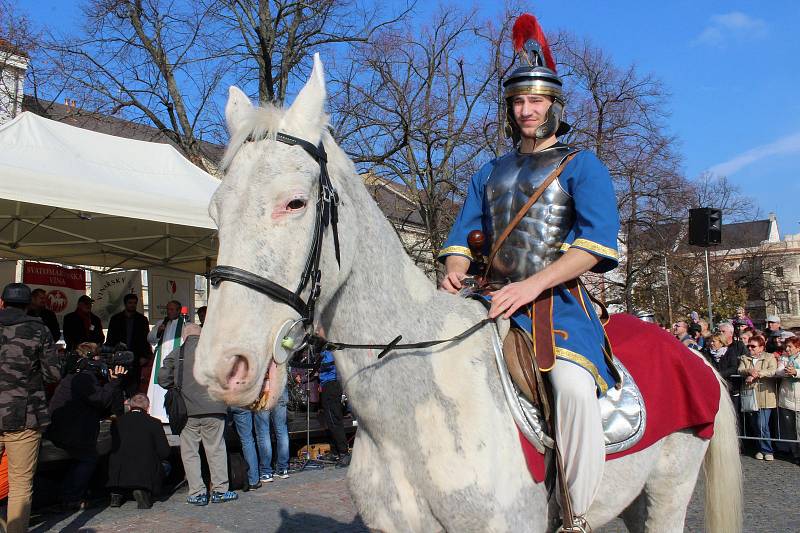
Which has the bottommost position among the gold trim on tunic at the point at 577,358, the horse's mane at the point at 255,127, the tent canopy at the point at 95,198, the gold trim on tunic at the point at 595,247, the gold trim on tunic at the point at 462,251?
the gold trim on tunic at the point at 577,358

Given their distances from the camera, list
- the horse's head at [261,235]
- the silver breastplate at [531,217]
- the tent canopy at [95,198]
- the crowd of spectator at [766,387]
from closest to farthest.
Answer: the horse's head at [261,235]
the silver breastplate at [531,217]
the tent canopy at [95,198]
the crowd of spectator at [766,387]

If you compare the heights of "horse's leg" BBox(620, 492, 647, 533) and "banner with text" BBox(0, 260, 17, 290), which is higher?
"banner with text" BBox(0, 260, 17, 290)

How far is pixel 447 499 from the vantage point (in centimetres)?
246

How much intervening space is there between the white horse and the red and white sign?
35.9 ft

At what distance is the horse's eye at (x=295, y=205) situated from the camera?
2.26m

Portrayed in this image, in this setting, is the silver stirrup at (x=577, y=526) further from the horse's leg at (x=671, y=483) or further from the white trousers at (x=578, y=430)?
the horse's leg at (x=671, y=483)

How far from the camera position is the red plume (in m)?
3.52

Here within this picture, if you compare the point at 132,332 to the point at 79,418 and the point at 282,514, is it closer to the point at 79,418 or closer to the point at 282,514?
the point at 79,418

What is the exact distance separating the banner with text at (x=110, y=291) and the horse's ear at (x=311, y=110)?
1185cm

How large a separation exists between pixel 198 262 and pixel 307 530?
25.4 feet

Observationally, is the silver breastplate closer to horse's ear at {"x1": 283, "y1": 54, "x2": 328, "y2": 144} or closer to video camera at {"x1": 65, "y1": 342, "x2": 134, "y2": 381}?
horse's ear at {"x1": 283, "y1": 54, "x2": 328, "y2": 144}

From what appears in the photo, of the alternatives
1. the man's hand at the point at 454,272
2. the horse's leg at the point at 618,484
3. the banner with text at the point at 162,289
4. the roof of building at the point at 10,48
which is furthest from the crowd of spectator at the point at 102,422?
the roof of building at the point at 10,48

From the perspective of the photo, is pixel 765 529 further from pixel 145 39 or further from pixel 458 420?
pixel 145 39

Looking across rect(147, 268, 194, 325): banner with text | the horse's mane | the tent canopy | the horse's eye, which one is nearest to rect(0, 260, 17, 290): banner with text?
the tent canopy
